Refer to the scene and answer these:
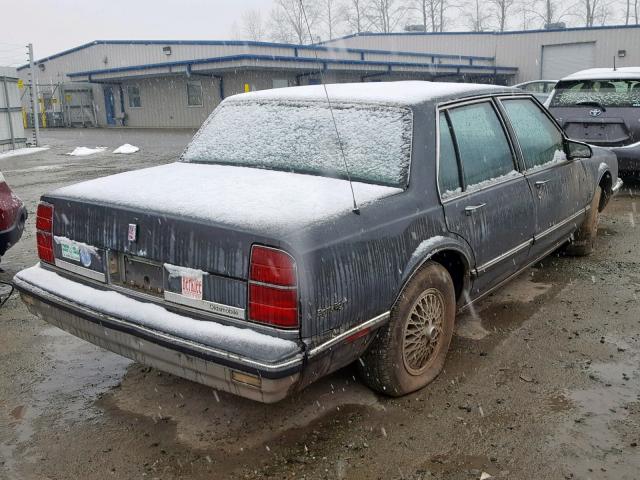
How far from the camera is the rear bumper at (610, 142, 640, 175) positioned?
8.38 m

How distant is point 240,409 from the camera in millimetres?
3238

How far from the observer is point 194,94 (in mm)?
29328

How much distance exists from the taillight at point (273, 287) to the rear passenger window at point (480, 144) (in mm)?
1512

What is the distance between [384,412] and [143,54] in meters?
33.1

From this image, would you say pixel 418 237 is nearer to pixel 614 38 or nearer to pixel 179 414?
pixel 179 414

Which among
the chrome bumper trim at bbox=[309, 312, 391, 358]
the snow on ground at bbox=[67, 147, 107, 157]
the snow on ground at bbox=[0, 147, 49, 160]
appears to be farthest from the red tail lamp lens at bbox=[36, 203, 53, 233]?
the snow on ground at bbox=[0, 147, 49, 160]

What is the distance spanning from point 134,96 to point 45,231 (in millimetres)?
31666

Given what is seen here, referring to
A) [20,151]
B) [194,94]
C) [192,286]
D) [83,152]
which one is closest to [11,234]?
[192,286]

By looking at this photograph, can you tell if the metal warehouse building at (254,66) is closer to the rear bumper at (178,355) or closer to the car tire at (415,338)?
the car tire at (415,338)

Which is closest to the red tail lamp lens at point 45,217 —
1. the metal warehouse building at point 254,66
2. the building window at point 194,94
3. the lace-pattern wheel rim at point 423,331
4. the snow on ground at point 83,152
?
the lace-pattern wheel rim at point 423,331

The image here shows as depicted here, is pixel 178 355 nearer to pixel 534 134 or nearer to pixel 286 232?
pixel 286 232

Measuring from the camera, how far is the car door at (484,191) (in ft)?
11.4

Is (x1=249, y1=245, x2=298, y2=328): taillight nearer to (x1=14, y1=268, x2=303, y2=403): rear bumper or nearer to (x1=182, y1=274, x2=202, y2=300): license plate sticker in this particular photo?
(x1=14, y1=268, x2=303, y2=403): rear bumper

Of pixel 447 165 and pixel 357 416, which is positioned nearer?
pixel 357 416
